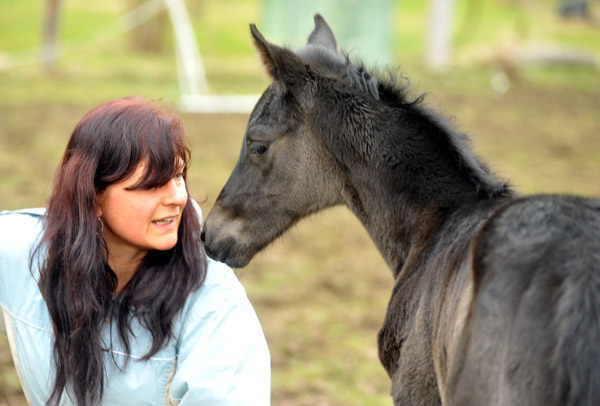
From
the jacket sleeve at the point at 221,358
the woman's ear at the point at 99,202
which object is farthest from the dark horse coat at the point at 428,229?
the woman's ear at the point at 99,202

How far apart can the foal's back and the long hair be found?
43.2 inches

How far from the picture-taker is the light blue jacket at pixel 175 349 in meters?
2.62

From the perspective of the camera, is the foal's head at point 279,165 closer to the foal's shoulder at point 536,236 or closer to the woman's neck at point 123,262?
the woman's neck at point 123,262

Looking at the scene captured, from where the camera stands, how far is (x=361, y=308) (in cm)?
608

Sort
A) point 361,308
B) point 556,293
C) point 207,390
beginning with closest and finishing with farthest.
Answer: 1. point 556,293
2. point 207,390
3. point 361,308

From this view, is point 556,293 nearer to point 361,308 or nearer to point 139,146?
point 139,146

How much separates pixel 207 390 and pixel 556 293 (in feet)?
3.95

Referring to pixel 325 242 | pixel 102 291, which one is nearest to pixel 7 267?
pixel 102 291

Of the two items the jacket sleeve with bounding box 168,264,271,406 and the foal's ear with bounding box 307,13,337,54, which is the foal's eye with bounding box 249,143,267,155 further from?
the jacket sleeve with bounding box 168,264,271,406

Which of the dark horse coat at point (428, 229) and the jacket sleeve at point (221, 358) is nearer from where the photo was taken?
the dark horse coat at point (428, 229)

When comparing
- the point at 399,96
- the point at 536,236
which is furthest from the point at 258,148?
the point at 536,236

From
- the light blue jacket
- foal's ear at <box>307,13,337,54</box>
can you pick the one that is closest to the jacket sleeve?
the light blue jacket

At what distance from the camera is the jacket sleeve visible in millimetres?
2594

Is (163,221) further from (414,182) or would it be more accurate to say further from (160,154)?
(414,182)
